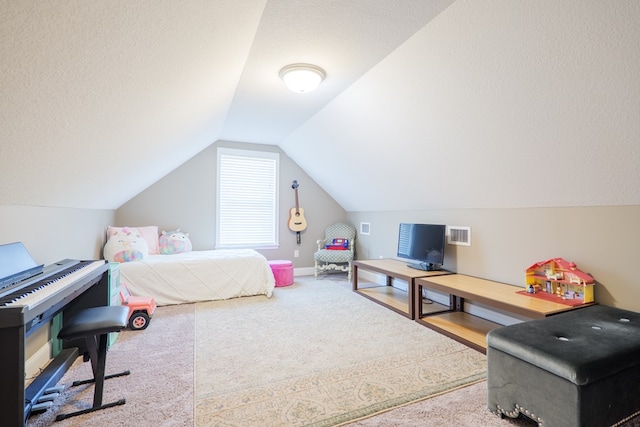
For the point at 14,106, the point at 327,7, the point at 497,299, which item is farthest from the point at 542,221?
the point at 14,106

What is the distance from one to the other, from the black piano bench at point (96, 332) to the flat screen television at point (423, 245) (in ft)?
9.75

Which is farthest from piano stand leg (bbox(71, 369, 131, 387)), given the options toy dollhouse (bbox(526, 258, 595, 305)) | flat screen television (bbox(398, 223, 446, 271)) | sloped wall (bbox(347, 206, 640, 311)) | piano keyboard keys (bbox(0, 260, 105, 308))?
sloped wall (bbox(347, 206, 640, 311))

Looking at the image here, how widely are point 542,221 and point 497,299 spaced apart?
876 millimetres

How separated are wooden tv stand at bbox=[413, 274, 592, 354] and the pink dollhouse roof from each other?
0.20 meters

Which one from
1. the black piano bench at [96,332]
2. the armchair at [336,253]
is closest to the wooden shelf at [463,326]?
the armchair at [336,253]

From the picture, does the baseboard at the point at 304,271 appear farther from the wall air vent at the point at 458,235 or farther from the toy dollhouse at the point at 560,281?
the toy dollhouse at the point at 560,281

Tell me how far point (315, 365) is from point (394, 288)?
8.11 ft

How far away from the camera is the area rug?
168 cm

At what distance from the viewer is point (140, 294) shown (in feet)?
11.2

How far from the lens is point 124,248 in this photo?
348cm

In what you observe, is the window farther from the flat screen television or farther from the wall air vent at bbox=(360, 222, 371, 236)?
the flat screen television

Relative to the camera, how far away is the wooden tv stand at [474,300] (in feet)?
7.00

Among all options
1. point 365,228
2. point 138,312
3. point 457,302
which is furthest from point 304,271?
point 138,312

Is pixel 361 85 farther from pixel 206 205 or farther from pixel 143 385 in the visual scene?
pixel 206 205
